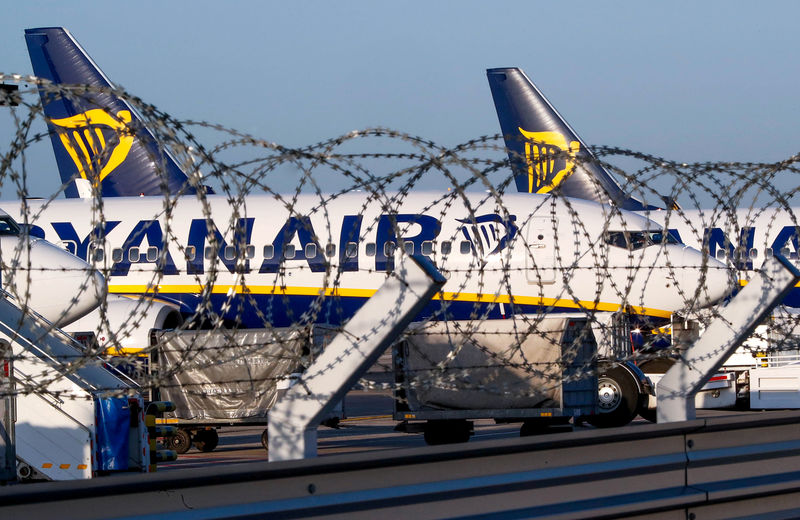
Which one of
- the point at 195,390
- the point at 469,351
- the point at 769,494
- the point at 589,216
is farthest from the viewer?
the point at 589,216

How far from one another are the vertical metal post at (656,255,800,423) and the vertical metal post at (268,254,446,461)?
249cm

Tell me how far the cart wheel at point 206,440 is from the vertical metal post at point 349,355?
10237 millimetres

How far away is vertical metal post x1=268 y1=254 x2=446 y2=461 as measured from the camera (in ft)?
19.3

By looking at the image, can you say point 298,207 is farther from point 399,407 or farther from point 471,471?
point 471,471

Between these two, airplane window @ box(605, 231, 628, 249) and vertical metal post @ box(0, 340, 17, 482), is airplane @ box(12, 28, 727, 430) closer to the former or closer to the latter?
airplane window @ box(605, 231, 628, 249)

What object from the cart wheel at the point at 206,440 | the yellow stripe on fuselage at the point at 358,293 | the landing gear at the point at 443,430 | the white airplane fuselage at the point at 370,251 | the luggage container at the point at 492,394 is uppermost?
the white airplane fuselage at the point at 370,251

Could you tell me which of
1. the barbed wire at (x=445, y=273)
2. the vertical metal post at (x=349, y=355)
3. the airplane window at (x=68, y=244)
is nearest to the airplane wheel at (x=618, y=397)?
the barbed wire at (x=445, y=273)

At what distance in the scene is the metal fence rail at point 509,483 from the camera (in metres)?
5.33

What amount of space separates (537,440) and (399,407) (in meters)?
7.20

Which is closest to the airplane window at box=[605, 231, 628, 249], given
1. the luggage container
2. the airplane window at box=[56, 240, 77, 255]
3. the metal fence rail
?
the luggage container

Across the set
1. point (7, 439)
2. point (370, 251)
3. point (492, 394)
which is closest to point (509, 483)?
point (7, 439)

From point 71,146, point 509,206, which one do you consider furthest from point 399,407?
point 509,206

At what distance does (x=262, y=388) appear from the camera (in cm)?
1491

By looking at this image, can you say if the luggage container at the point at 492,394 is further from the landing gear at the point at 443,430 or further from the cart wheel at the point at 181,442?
the cart wheel at the point at 181,442
